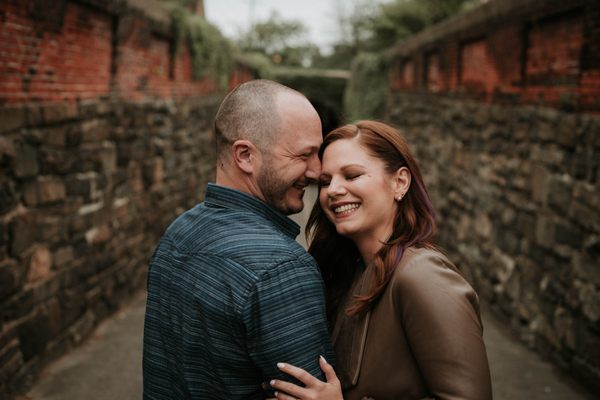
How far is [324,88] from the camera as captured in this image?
962 inches

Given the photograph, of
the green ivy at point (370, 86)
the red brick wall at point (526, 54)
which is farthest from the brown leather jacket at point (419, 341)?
the green ivy at point (370, 86)

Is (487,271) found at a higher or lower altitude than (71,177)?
lower

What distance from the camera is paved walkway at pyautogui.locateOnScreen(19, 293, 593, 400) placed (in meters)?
4.47

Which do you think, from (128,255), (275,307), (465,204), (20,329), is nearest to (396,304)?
(275,307)

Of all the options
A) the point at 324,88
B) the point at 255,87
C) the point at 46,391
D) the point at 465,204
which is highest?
the point at 324,88

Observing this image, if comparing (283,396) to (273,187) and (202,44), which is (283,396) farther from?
(202,44)

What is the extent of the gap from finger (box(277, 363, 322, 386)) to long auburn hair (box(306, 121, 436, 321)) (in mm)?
313

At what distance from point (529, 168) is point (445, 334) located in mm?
4725

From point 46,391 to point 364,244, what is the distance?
342 cm

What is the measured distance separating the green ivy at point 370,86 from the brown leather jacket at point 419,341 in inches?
565

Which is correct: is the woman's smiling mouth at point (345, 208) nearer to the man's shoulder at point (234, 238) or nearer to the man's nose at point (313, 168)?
the man's nose at point (313, 168)

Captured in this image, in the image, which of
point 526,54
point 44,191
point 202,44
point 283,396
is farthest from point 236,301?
point 202,44

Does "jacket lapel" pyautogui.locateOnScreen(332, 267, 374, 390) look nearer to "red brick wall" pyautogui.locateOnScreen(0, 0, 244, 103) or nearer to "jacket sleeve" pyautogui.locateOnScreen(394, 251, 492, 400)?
"jacket sleeve" pyautogui.locateOnScreen(394, 251, 492, 400)

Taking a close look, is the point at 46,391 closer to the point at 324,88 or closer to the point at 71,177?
the point at 71,177
